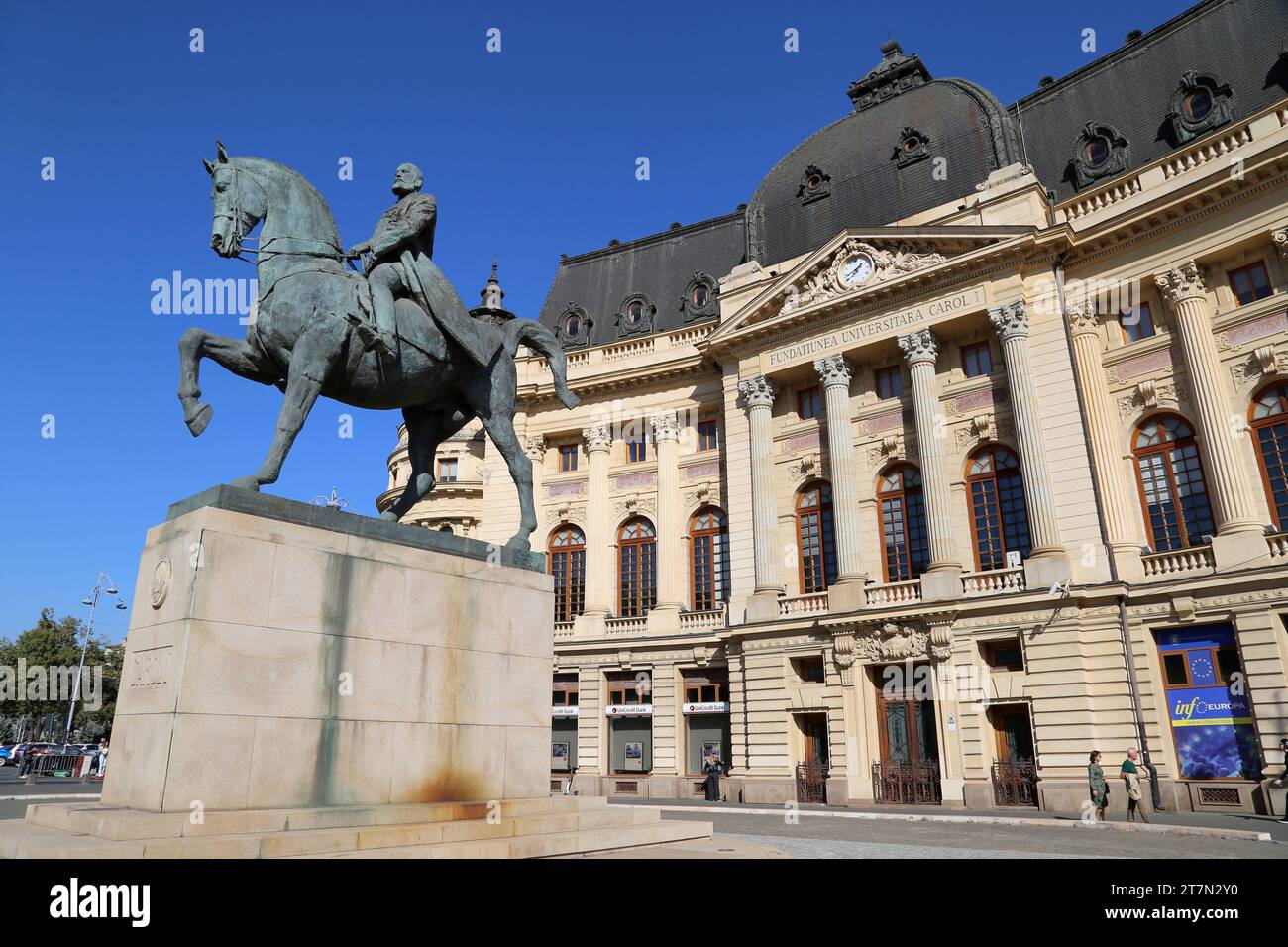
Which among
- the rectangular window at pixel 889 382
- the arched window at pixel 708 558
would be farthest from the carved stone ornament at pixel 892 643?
the rectangular window at pixel 889 382

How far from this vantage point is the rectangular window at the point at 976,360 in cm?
3105

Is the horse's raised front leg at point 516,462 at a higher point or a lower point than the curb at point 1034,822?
higher

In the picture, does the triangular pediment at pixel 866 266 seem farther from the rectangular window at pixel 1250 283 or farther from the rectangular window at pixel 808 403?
the rectangular window at pixel 1250 283

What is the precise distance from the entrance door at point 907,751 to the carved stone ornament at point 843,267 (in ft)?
51.3

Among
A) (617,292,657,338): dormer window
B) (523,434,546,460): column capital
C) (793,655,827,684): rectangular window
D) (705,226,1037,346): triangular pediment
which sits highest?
(617,292,657,338): dormer window

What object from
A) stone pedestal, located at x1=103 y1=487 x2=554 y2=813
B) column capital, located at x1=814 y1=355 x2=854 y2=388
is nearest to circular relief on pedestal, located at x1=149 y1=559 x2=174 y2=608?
stone pedestal, located at x1=103 y1=487 x2=554 y2=813

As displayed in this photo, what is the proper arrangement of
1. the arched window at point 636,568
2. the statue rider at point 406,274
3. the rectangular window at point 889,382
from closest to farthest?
the statue rider at point 406,274, the rectangular window at point 889,382, the arched window at point 636,568

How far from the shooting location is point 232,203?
28.3 feet

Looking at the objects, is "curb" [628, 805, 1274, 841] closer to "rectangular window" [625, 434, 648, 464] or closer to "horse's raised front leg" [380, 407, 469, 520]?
"horse's raised front leg" [380, 407, 469, 520]

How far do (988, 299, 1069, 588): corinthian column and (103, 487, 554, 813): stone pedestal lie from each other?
22325mm

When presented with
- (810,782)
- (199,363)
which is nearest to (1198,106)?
(810,782)

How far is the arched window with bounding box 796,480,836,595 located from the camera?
32969 millimetres
